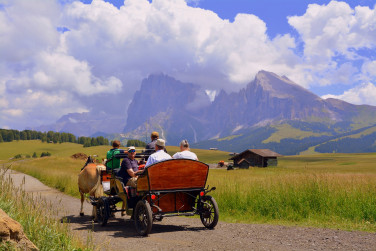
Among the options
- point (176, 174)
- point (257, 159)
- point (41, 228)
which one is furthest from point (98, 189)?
point (257, 159)

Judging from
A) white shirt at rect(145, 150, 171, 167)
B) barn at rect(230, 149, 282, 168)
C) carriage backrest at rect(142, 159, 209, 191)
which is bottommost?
barn at rect(230, 149, 282, 168)

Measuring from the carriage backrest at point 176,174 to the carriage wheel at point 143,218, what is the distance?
510 millimetres

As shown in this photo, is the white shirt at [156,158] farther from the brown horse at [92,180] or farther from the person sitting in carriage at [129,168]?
the brown horse at [92,180]

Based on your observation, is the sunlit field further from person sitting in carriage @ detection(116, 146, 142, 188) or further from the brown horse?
the brown horse

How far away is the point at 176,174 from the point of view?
9.75 metres

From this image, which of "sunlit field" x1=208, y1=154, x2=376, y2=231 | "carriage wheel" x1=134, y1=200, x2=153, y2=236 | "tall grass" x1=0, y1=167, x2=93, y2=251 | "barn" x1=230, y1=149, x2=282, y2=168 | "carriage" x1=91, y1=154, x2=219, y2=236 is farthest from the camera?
"barn" x1=230, y1=149, x2=282, y2=168

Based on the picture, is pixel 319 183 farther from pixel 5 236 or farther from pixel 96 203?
pixel 5 236

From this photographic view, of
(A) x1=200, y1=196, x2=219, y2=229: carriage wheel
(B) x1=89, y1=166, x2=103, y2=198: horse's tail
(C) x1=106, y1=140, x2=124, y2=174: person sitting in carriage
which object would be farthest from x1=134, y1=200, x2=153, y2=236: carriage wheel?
(B) x1=89, y1=166, x2=103, y2=198: horse's tail

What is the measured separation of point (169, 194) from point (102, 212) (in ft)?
8.88

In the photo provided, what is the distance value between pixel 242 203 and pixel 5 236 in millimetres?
9157

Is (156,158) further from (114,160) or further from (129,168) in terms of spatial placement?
(114,160)

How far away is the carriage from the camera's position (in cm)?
952

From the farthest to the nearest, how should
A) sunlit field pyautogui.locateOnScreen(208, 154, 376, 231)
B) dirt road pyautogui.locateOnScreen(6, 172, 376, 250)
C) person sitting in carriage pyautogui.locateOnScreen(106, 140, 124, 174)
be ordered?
person sitting in carriage pyautogui.locateOnScreen(106, 140, 124, 174)
sunlit field pyautogui.locateOnScreen(208, 154, 376, 231)
dirt road pyautogui.locateOnScreen(6, 172, 376, 250)

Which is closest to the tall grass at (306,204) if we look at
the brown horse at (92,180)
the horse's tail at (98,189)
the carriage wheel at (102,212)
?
the carriage wheel at (102,212)
